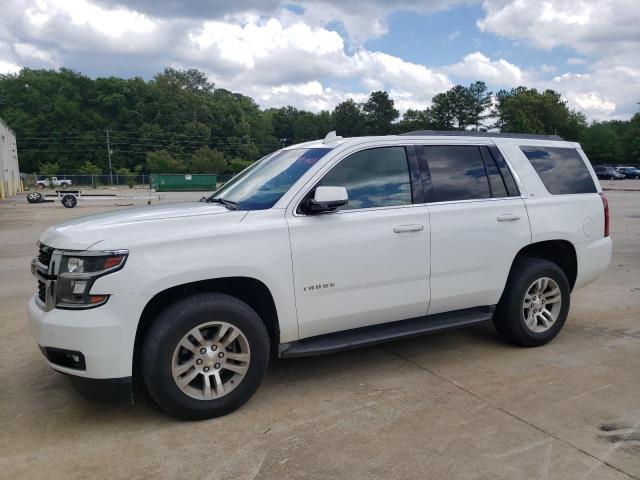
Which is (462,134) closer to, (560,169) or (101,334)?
(560,169)

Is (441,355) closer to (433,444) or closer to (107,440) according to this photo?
(433,444)

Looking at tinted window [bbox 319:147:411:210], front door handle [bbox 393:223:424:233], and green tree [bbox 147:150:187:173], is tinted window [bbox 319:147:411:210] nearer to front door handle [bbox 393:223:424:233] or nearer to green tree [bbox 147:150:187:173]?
front door handle [bbox 393:223:424:233]

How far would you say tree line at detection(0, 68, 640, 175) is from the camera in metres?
89.7

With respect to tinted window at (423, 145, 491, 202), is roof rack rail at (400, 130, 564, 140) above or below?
above

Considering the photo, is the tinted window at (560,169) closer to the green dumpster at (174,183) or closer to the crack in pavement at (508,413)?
the crack in pavement at (508,413)

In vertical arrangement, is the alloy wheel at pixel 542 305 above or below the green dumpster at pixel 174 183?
below

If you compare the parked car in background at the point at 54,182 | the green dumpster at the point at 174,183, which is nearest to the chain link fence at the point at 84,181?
the parked car in background at the point at 54,182

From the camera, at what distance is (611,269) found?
8.39 metres

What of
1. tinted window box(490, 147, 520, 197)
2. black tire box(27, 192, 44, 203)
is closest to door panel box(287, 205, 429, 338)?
tinted window box(490, 147, 520, 197)

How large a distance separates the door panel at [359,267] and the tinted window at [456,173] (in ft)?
1.08

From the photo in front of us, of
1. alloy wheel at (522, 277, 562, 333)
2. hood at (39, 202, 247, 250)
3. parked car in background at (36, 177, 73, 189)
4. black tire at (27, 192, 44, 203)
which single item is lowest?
alloy wheel at (522, 277, 562, 333)

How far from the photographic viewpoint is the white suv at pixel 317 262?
3.17 meters

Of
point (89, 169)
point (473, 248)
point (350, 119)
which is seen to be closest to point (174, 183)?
point (89, 169)

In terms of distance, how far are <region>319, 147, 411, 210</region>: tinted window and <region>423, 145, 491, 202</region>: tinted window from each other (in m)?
0.28
